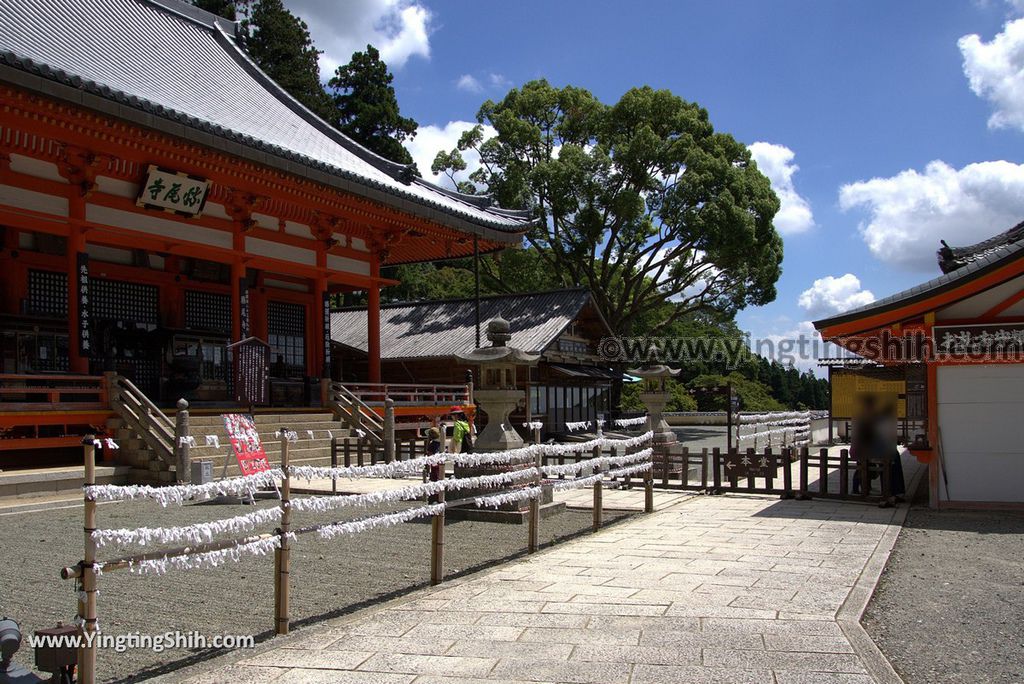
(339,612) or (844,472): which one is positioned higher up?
(844,472)

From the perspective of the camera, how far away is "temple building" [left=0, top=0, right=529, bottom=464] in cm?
1343

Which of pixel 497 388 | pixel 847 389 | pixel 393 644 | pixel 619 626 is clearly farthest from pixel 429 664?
pixel 847 389

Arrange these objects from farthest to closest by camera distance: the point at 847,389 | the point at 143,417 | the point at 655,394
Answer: the point at 847,389 → the point at 655,394 → the point at 143,417

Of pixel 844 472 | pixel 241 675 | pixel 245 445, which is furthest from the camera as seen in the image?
pixel 245 445

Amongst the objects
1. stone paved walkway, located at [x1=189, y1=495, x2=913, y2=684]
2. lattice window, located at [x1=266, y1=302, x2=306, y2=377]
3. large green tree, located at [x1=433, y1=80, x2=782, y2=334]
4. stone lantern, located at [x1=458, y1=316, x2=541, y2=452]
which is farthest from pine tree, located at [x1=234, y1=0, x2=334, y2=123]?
stone paved walkway, located at [x1=189, y1=495, x2=913, y2=684]

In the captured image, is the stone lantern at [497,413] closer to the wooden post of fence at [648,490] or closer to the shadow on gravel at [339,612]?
the shadow on gravel at [339,612]

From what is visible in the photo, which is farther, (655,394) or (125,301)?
(125,301)

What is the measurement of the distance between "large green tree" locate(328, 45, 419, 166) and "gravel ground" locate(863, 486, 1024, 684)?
3435 centimetres

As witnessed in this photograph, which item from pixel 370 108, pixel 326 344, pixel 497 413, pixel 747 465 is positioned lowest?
pixel 747 465

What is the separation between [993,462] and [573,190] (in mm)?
20579

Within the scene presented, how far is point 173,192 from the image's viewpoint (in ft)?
52.5

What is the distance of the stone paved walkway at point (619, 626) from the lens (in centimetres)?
411

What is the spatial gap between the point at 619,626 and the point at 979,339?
7878 millimetres

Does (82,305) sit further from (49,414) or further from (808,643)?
(808,643)
